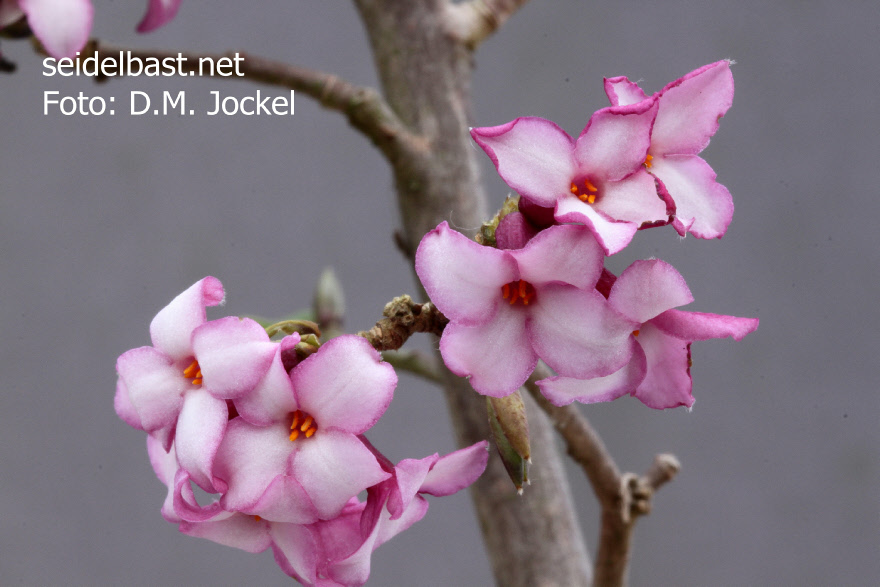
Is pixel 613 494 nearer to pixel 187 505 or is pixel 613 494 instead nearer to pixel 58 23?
pixel 187 505

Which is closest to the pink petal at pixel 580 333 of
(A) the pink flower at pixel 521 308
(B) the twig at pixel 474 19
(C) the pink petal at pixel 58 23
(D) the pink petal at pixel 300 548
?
(A) the pink flower at pixel 521 308

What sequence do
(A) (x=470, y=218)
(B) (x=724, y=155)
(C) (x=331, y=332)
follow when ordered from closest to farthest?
(A) (x=470, y=218), (C) (x=331, y=332), (B) (x=724, y=155)

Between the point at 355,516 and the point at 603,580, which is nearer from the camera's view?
the point at 355,516

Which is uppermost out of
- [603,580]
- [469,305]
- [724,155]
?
[724,155]

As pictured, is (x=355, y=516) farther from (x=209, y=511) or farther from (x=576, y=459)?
(x=576, y=459)

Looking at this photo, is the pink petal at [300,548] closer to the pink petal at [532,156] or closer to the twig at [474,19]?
the pink petal at [532,156]

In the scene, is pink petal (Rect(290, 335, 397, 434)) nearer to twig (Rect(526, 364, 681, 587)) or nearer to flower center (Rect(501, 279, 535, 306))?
flower center (Rect(501, 279, 535, 306))

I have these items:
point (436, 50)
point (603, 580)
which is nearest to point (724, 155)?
point (436, 50)

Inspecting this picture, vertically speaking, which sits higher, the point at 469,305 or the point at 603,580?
the point at 469,305
